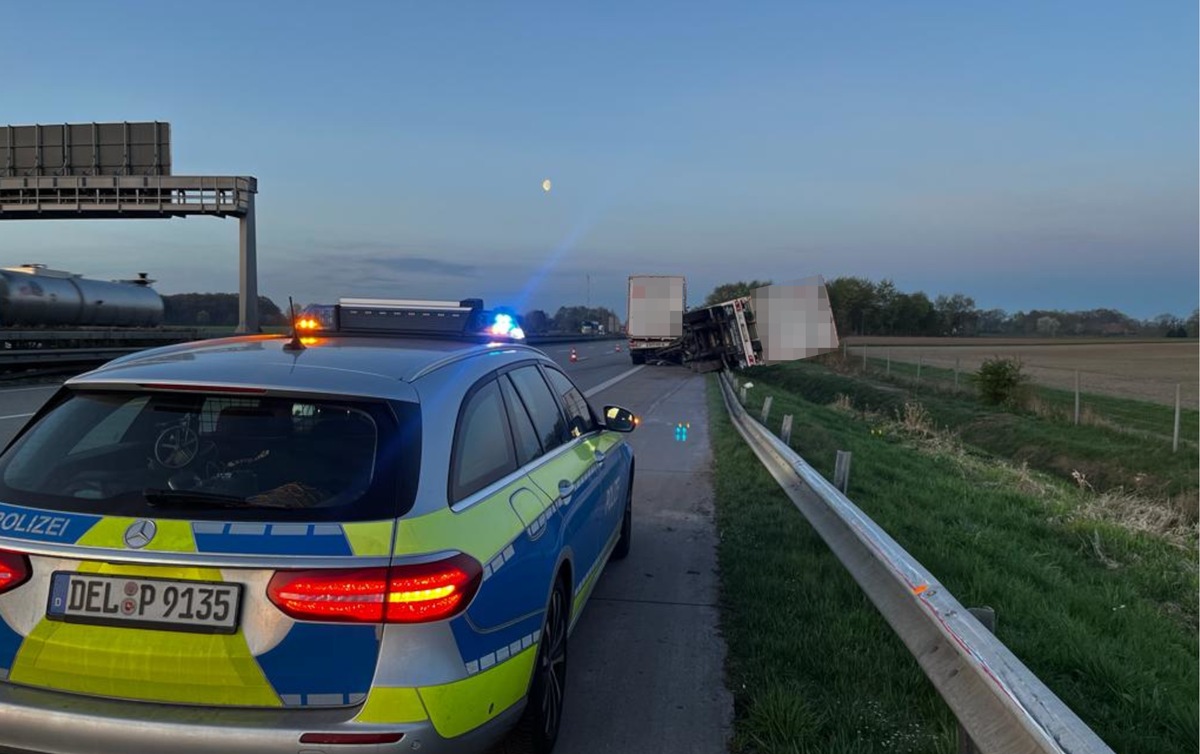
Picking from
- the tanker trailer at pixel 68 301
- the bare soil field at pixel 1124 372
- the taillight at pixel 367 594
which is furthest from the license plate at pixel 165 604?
the bare soil field at pixel 1124 372

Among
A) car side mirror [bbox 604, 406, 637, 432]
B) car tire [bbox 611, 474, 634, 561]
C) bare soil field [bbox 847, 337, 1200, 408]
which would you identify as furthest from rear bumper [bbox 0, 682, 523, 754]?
bare soil field [bbox 847, 337, 1200, 408]

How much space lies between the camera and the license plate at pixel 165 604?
2404 millimetres

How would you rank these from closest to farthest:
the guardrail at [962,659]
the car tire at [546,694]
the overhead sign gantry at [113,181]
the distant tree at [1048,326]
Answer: the guardrail at [962,659], the car tire at [546,694], the overhead sign gantry at [113,181], the distant tree at [1048,326]

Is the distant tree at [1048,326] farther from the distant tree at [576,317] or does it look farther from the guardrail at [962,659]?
the guardrail at [962,659]

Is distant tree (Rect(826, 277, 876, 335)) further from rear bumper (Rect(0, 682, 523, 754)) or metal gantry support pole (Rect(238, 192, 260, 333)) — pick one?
rear bumper (Rect(0, 682, 523, 754))

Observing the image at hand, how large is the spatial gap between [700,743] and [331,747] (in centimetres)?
174

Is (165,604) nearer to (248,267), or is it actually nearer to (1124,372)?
(248,267)

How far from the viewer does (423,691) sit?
2.50 m

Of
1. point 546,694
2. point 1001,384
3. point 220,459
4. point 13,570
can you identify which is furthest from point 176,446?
point 1001,384

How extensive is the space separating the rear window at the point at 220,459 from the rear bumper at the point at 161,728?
0.55 m

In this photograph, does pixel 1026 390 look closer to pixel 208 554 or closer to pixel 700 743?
pixel 700 743

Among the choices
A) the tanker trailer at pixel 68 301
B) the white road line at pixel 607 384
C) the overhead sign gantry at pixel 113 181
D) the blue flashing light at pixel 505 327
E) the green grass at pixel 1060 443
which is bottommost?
the green grass at pixel 1060 443

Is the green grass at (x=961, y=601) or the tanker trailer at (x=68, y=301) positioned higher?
the tanker trailer at (x=68, y=301)

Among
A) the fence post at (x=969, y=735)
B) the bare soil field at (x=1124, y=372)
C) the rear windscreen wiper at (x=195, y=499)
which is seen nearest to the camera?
the rear windscreen wiper at (x=195, y=499)
